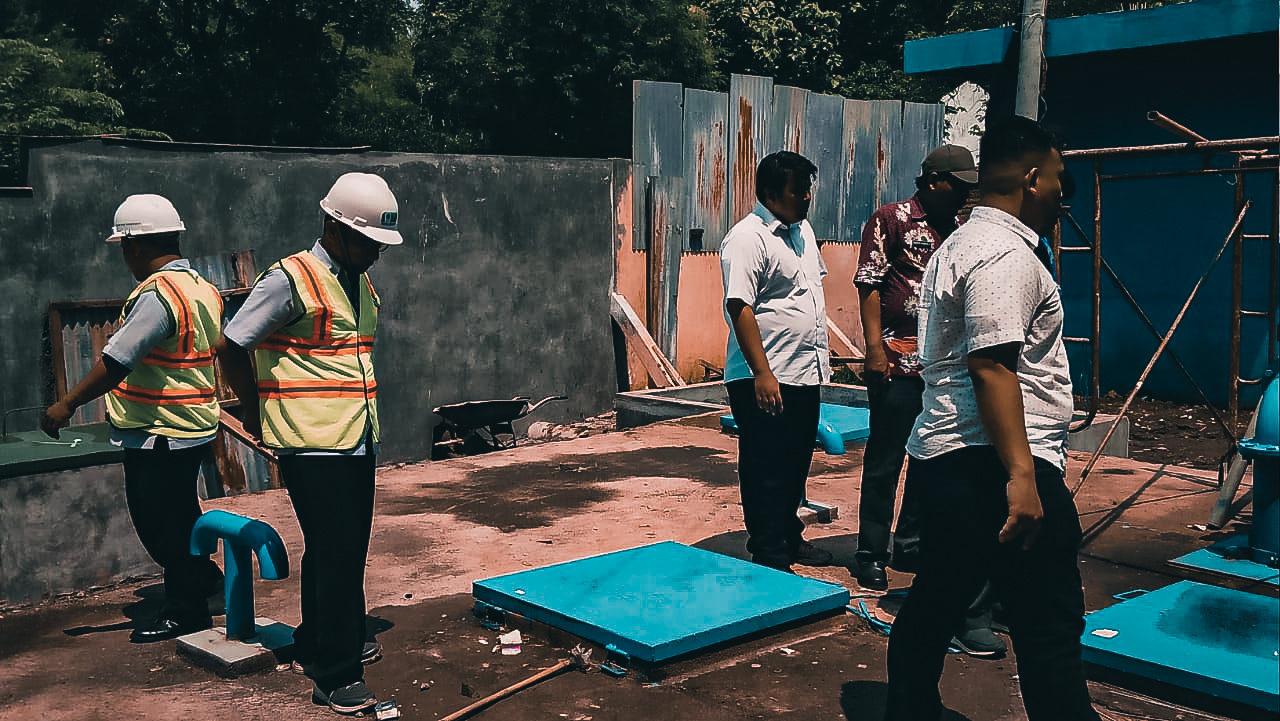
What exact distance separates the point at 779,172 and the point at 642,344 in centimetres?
586

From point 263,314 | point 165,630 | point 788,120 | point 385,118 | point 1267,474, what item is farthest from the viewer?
point 385,118

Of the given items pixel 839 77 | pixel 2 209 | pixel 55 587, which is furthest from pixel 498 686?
pixel 839 77

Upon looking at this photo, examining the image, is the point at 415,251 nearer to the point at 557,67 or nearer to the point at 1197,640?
the point at 1197,640

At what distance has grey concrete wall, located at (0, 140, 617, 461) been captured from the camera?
24.9 ft

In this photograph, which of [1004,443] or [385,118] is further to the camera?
[385,118]

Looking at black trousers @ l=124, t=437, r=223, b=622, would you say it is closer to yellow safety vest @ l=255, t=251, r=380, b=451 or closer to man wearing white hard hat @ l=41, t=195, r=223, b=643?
man wearing white hard hat @ l=41, t=195, r=223, b=643

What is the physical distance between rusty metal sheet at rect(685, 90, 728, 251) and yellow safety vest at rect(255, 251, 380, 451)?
8013mm

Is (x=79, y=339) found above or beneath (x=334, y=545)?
above

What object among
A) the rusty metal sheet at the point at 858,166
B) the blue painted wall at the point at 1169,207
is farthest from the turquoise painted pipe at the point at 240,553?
the rusty metal sheet at the point at 858,166

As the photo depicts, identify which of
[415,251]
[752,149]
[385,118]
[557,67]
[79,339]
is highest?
[557,67]

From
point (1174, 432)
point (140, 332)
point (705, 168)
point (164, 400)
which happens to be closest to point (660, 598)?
point (164, 400)

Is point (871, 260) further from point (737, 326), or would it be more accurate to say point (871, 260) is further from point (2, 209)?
point (2, 209)

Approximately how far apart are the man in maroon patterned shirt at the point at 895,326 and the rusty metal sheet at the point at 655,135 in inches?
243

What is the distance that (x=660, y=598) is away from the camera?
4934mm
